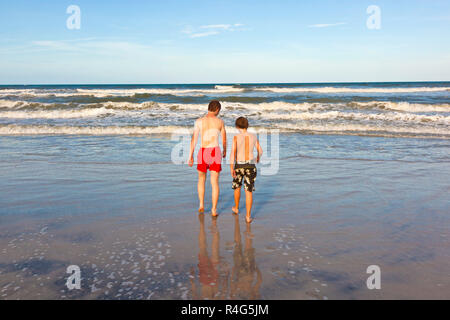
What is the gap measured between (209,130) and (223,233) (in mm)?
1602

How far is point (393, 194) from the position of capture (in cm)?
641

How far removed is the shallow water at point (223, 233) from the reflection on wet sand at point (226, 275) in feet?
0.05

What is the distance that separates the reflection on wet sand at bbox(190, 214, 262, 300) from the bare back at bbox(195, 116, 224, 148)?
5.05 feet

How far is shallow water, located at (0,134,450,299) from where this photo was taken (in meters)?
3.41

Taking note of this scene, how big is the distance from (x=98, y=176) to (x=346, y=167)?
219 inches

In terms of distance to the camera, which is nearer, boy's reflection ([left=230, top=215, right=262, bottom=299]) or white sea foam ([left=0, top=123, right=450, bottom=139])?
boy's reflection ([left=230, top=215, right=262, bottom=299])

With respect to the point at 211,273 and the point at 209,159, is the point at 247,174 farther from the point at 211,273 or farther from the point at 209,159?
the point at 211,273

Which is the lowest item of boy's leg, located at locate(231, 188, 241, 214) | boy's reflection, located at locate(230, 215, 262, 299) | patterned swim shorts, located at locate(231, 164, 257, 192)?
boy's reflection, located at locate(230, 215, 262, 299)

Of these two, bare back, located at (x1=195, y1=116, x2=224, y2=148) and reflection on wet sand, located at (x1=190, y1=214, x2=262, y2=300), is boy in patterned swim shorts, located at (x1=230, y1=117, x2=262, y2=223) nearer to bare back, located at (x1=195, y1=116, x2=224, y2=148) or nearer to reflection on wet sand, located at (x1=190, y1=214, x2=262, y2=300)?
bare back, located at (x1=195, y1=116, x2=224, y2=148)

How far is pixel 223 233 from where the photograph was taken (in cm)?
473

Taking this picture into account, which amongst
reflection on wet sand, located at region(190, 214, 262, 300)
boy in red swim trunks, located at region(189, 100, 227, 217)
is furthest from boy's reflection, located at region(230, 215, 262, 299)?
boy in red swim trunks, located at region(189, 100, 227, 217)

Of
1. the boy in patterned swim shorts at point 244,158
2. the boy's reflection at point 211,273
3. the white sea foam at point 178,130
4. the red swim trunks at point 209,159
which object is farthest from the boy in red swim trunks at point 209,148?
the white sea foam at point 178,130

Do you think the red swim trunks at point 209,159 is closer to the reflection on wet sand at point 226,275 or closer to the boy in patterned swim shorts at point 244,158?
the boy in patterned swim shorts at point 244,158

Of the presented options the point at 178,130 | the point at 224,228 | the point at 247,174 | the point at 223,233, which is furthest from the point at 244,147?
the point at 178,130
